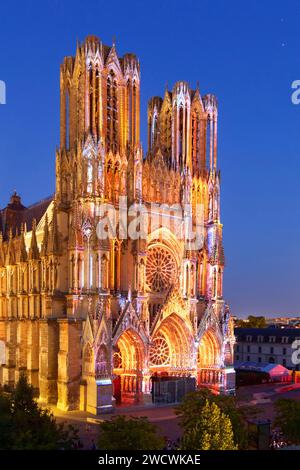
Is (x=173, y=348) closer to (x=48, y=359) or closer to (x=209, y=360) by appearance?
(x=209, y=360)

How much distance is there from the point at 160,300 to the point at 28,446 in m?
29.1

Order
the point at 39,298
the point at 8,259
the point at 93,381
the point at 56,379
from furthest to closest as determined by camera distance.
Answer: the point at 8,259, the point at 39,298, the point at 56,379, the point at 93,381

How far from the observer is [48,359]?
47.6 meters

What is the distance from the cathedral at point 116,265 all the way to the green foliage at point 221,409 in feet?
45.3

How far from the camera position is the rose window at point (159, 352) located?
52312 mm

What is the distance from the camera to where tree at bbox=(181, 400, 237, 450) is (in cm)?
2500

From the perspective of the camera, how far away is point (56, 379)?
47438 mm

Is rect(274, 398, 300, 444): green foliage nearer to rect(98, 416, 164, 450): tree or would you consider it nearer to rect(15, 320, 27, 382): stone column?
rect(98, 416, 164, 450): tree

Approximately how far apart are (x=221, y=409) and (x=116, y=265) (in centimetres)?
2179

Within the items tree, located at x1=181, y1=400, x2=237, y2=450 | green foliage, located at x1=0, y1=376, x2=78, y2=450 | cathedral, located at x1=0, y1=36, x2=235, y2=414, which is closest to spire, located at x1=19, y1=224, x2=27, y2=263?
cathedral, located at x1=0, y1=36, x2=235, y2=414

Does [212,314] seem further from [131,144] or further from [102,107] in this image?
[102,107]

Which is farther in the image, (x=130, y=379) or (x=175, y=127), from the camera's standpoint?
(x=175, y=127)

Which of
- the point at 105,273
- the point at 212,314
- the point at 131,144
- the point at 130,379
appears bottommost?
the point at 130,379

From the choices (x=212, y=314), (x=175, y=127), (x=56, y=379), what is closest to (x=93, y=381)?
(x=56, y=379)
